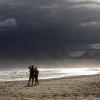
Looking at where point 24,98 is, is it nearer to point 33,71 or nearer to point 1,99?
point 1,99

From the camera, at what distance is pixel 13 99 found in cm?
2389

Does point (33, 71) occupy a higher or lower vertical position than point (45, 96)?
higher

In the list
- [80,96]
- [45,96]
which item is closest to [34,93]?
[45,96]

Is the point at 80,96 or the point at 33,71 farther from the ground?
the point at 33,71

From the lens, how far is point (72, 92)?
85.9ft

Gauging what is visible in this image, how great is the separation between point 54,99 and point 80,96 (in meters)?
2.03

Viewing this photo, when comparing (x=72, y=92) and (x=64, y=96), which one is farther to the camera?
(x=72, y=92)

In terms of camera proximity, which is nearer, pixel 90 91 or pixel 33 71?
pixel 90 91

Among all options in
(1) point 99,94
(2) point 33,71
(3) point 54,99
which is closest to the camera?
(3) point 54,99

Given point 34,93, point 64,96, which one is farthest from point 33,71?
point 64,96

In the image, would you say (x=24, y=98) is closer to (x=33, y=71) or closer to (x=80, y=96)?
(x=80, y=96)

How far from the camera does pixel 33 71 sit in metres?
35.1

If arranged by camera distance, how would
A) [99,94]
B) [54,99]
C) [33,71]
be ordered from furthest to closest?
[33,71] → [99,94] → [54,99]

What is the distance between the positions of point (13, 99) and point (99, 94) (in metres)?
6.16
